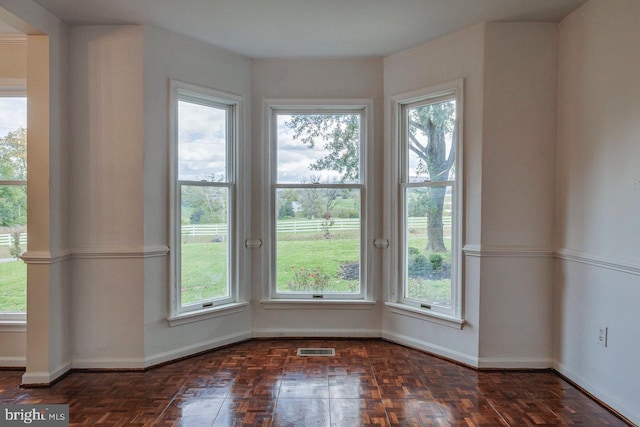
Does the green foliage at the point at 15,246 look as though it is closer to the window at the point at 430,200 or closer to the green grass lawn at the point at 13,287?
the green grass lawn at the point at 13,287

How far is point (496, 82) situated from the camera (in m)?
3.19

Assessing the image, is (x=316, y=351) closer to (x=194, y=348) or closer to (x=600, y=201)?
(x=194, y=348)

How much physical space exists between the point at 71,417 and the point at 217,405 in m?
0.84

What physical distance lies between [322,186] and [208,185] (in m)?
1.05

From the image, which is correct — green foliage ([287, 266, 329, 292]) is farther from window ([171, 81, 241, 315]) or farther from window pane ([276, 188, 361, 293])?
window ([171, 81, 241, 315])

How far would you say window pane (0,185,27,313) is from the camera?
3.33m

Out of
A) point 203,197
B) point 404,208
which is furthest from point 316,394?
point 203,197

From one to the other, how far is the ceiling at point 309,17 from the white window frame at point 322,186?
54cm

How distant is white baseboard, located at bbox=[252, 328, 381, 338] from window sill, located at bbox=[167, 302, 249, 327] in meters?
0.32

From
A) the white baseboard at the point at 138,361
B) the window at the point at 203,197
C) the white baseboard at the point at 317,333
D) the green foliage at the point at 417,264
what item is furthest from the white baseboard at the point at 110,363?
the green foliage at the point at 417,264

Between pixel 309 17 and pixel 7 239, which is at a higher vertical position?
pixel 309 17

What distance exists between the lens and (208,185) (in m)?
3.72

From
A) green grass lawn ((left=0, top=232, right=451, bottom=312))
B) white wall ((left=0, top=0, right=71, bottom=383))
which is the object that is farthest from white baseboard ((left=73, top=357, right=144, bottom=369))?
green grass lawn ((left=0, top=232, right=451, bottom=312))

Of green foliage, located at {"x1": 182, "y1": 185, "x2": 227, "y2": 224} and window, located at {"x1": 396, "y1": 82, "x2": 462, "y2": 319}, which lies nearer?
window, located at {"x1": 396, "y1": 82, "x2": 462, "y2": 319}
